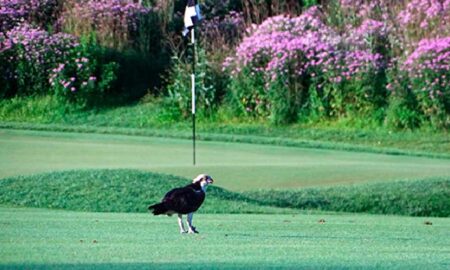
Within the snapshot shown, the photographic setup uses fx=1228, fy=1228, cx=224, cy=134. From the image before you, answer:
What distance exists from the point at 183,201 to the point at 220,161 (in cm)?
1079

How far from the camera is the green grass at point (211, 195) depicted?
54.9ft

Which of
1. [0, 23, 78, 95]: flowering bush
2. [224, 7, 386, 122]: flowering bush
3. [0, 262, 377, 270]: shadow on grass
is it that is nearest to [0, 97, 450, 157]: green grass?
[0, 23, 78, 95]: flowering bush

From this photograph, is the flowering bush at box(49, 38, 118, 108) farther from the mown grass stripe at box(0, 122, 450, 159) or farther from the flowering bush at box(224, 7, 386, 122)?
the flowering bush at box(224, 7, 386, 122)

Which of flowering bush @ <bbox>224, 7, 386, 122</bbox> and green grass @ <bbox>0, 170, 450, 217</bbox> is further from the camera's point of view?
flowering bush @ <bbox>224, 7, 386, 122</bbox>

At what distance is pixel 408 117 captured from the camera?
92.8ft

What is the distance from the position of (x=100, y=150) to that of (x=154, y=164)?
8.03ft

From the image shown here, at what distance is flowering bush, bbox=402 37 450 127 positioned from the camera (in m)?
27.8

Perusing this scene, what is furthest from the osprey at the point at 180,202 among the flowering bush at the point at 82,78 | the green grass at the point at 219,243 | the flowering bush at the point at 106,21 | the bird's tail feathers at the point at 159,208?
the flowering bush at the point at 106,21

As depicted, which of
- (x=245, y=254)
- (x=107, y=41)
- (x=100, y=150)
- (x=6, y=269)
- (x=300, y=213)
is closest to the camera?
(x=6, y=269)

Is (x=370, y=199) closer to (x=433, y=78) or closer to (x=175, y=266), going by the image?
(x=175, y=266)

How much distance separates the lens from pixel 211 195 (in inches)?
675

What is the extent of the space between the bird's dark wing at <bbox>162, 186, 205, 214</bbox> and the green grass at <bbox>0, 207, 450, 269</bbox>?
0.89 feet

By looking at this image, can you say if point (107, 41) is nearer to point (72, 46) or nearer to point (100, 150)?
point (72, 46)

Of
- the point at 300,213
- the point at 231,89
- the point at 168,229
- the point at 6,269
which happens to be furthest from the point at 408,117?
the point at 6,269
